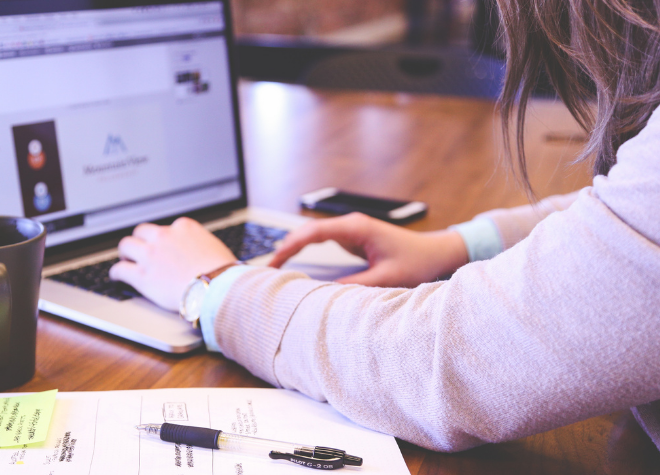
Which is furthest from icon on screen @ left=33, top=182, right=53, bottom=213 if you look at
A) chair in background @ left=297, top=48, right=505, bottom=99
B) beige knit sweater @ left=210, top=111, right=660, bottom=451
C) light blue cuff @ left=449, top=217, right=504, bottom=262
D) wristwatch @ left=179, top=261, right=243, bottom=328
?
chair in background @ left=297, top=48, right=505, bottom=99

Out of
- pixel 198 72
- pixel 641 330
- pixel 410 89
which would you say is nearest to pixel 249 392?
pixel 641 330

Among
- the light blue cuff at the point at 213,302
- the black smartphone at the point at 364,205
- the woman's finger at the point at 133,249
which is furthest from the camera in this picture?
the black smartphone at the point at 364,205

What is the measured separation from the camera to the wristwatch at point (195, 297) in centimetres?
58

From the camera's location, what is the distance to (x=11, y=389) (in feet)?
1.67

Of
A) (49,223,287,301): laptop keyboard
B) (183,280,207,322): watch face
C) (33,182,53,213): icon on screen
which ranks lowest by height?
(49,223,287,301): laptop keyboard

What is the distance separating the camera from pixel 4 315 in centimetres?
47

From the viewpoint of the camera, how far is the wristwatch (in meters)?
0.58

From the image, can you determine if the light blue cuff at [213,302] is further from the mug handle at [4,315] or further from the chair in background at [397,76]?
the chair in background at [397,76]

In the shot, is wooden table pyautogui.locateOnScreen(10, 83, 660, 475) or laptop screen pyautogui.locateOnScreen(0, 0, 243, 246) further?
laptop screen pyautogui.locateOnScreen(0, 0, 243, 246)

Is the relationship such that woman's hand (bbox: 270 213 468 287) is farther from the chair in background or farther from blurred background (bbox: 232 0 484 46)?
blurred background (bbox: 232 0 484 46)

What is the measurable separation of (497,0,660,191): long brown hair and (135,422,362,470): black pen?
30 cm

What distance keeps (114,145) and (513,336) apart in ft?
1.91

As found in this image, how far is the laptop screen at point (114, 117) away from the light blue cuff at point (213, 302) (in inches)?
11.1

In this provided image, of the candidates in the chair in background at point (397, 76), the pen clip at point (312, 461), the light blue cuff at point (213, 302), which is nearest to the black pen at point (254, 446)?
the pen clip at point (312, 461)
